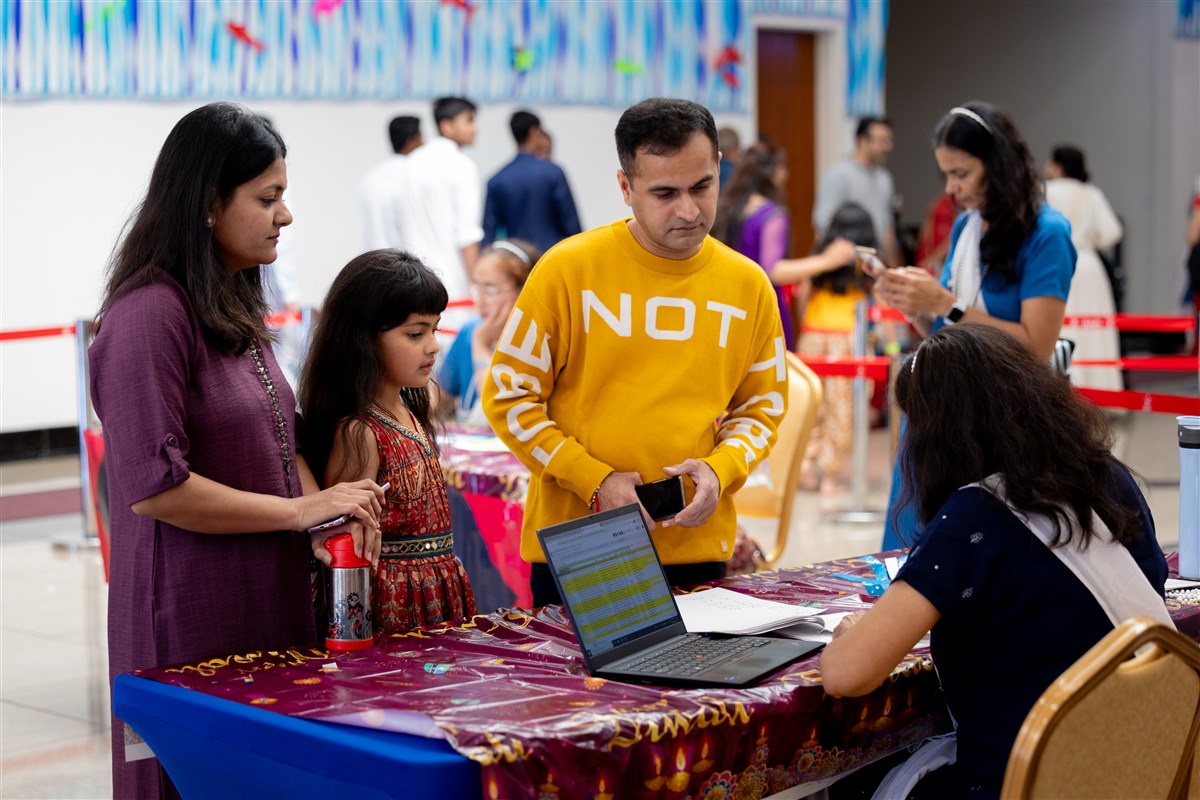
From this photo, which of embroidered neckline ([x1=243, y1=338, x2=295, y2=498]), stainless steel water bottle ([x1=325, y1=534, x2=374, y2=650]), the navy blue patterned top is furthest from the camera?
embroidered neckline ([x1=243, y1=338, x2=295, y2=498])

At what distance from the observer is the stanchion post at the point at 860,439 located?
6.70 metres

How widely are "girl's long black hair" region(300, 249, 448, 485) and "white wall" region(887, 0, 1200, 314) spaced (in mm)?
12076

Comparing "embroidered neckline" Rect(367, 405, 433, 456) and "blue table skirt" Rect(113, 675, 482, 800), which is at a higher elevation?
"embroidered neckline" Rect(367, 405, 433, 456)

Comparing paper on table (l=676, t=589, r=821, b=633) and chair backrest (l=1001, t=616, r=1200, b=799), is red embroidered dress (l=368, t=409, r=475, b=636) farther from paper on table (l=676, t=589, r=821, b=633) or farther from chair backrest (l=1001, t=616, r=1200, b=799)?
chair backrest (l=1001, t=616, r=1200, b=799)

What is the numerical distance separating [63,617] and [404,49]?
5.04 m

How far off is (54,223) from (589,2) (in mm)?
4035

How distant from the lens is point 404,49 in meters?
9.16

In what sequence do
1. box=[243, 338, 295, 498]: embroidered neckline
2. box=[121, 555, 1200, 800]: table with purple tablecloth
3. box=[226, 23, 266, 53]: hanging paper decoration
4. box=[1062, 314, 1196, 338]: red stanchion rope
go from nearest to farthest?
1. box=[121, 555, 1200, 800]: table with purple tablecloth
2. box=[243, 338, 295, 498]: embroidered neckline
3. box=[1062, 314, 1196, 338]: red stanchion rope
4. box=[226, 23, 266, 53]: hanging paper decoration

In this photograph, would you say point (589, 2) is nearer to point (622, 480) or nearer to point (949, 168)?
point (949, 168)

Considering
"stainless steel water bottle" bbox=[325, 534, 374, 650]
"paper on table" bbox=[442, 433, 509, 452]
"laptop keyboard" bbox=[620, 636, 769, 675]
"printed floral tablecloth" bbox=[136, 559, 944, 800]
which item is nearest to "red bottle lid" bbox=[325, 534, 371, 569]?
"stainless steel water bottle" bbox=[325, 534, 374, 650]

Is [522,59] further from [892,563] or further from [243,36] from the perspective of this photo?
[892,563]

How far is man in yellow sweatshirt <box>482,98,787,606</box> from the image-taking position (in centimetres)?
253

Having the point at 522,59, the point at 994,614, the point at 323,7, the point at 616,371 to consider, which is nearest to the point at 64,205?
the point at 323,7

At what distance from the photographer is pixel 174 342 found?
6.98 ft
